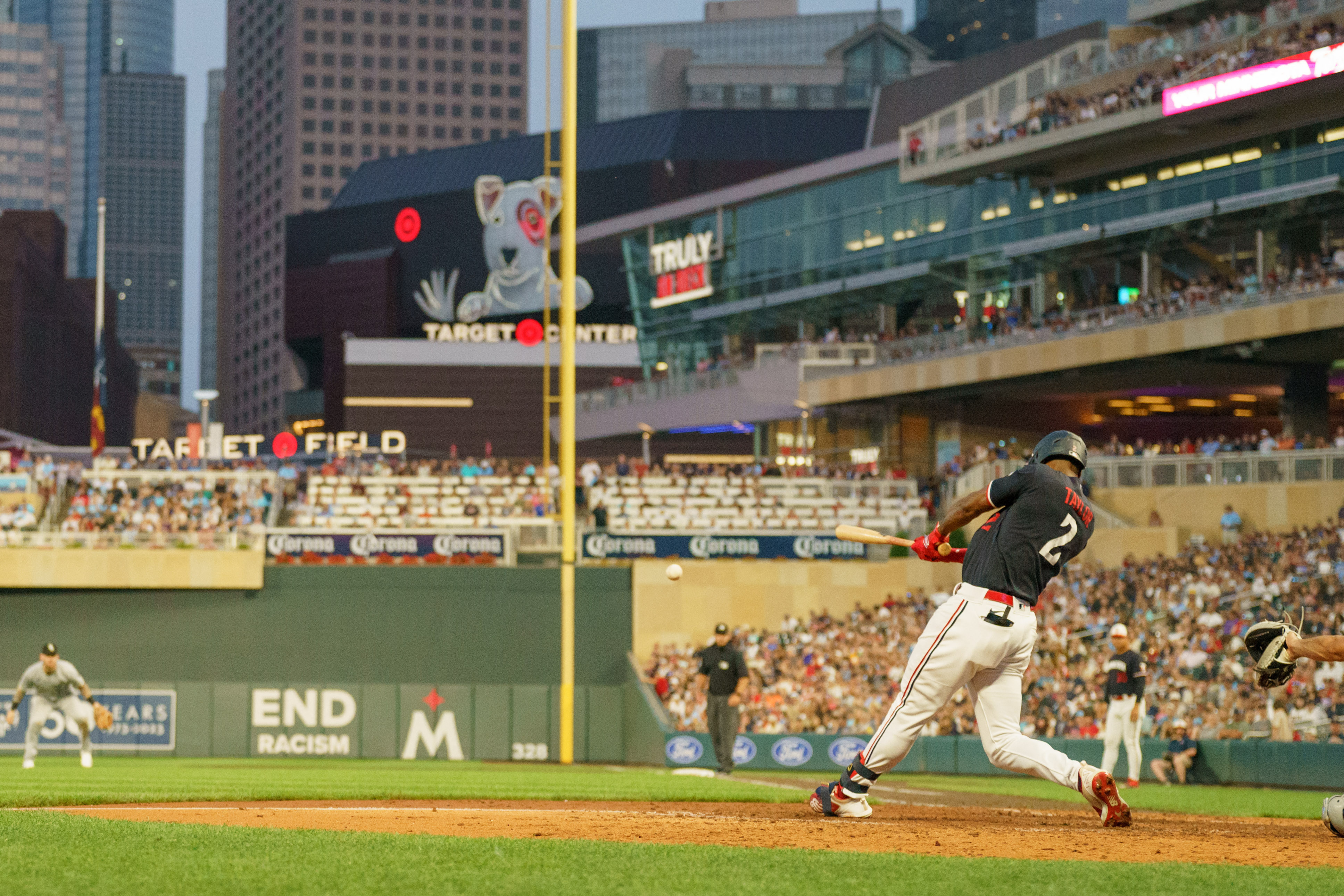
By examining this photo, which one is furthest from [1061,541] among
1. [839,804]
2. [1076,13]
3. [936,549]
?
[1076,13]

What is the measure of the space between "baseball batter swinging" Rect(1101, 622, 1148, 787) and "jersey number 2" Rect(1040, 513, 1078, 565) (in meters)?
8.95

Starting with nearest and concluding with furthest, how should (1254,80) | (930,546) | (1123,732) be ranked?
1. (930,546)
2. (1123,732)
3. (1254,80)

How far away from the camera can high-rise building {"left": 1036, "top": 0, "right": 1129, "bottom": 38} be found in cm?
15050

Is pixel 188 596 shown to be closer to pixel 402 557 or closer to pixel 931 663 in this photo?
pixel 402 557

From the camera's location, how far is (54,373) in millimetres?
103188

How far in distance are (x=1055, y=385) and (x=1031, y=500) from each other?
33.9m

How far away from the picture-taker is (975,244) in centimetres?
4506

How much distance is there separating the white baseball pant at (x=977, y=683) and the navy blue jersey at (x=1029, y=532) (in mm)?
118

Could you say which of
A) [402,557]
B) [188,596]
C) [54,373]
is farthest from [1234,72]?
[54,373]

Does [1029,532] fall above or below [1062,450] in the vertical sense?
below

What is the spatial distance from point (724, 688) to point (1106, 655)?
874 centimetres

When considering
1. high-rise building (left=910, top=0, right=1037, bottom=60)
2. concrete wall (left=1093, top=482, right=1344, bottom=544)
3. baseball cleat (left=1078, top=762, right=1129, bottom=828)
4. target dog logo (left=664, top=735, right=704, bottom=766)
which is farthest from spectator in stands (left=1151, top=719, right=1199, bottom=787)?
high-rise building (left=910, top=0, right=1037, bottom=60)

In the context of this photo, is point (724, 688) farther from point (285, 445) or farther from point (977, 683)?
point (285, 445)

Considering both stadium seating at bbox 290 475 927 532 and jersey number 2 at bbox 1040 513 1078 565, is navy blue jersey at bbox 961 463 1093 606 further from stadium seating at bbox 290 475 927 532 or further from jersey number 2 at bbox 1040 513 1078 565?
stadium seating at bbox 290 475 927 532
